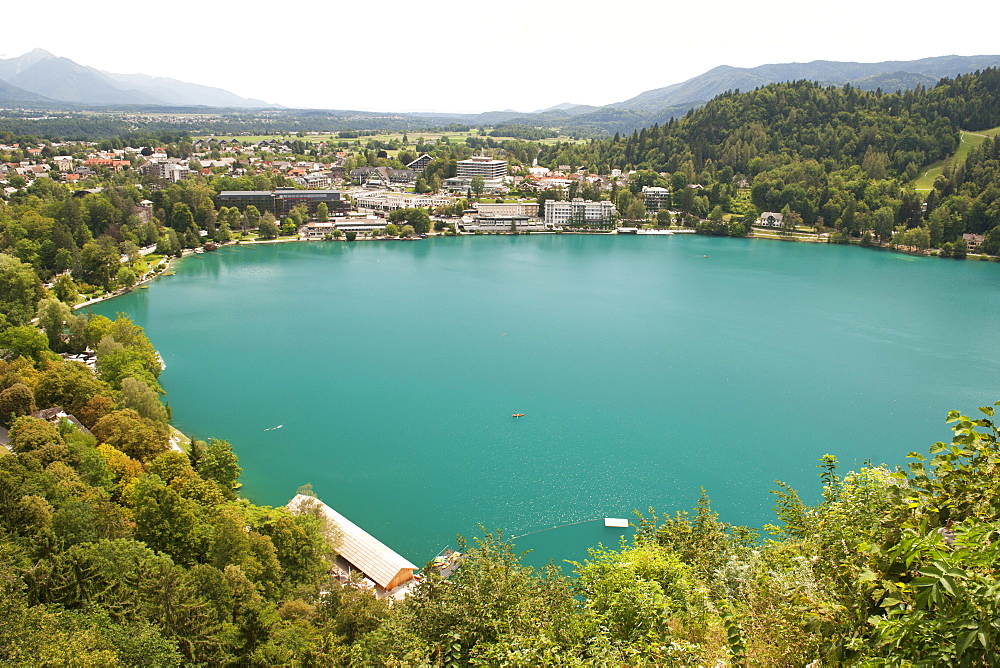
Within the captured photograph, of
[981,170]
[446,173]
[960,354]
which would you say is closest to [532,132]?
[446,173]

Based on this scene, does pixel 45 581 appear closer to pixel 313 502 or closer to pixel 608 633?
pixel 313 502

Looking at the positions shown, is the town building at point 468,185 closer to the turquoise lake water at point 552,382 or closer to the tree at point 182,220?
the tree at point 182,220

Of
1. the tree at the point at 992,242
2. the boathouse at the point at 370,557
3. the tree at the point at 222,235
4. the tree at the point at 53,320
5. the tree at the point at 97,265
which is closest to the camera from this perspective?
the boathouse at the point at 370,557

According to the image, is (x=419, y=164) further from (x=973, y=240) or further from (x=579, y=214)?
(x=973, y=240)

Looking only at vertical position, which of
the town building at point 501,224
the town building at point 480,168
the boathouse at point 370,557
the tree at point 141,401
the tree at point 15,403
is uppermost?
the town building at point 480,168

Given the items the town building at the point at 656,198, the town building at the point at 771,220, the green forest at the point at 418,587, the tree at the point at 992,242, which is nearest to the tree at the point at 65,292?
the green forest at the point at 418,587

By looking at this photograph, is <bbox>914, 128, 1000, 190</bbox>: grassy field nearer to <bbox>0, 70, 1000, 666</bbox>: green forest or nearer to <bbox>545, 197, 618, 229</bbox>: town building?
<bbox>545, 197, 618, 229</bbox>: town building

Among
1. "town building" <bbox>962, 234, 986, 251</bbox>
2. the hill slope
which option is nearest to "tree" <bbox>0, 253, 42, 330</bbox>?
"town building" <bbox>962, 234, 986, 251</bbox>
